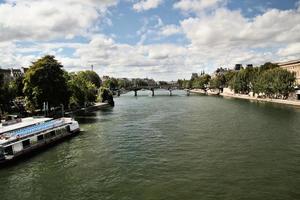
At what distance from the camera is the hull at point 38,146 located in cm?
3775

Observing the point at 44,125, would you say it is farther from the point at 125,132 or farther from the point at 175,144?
the point at 175,144

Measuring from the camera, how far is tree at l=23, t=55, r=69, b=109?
7100 cm

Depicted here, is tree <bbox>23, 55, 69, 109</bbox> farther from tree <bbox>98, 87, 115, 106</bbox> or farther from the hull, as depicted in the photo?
tree <bbox>98, 87, 115, 106</bbox>

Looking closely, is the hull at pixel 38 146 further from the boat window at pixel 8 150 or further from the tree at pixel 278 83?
the tree at pixel 278 83

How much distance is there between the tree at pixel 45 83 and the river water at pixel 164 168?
69.1 feet

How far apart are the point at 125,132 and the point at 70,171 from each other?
78.3ft

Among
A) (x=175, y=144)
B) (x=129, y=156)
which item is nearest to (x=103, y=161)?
(x=129, y=156)

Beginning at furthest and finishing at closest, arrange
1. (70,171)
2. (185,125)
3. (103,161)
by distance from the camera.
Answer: (185,125) < (103,161) < (70,171)

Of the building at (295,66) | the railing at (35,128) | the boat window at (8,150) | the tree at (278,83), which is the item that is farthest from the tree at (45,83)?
the building at (295,66)

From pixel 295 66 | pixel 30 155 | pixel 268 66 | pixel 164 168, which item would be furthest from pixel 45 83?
pixel 268 66

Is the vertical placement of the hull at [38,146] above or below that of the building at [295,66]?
below

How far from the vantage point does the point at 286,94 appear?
122938 millimetres

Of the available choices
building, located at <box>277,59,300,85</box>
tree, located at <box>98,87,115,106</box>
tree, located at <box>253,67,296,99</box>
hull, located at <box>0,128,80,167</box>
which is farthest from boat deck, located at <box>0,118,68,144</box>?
building, located at <box>277,59,300,85</box>

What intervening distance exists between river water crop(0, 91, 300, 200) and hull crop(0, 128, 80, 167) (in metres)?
1.25
